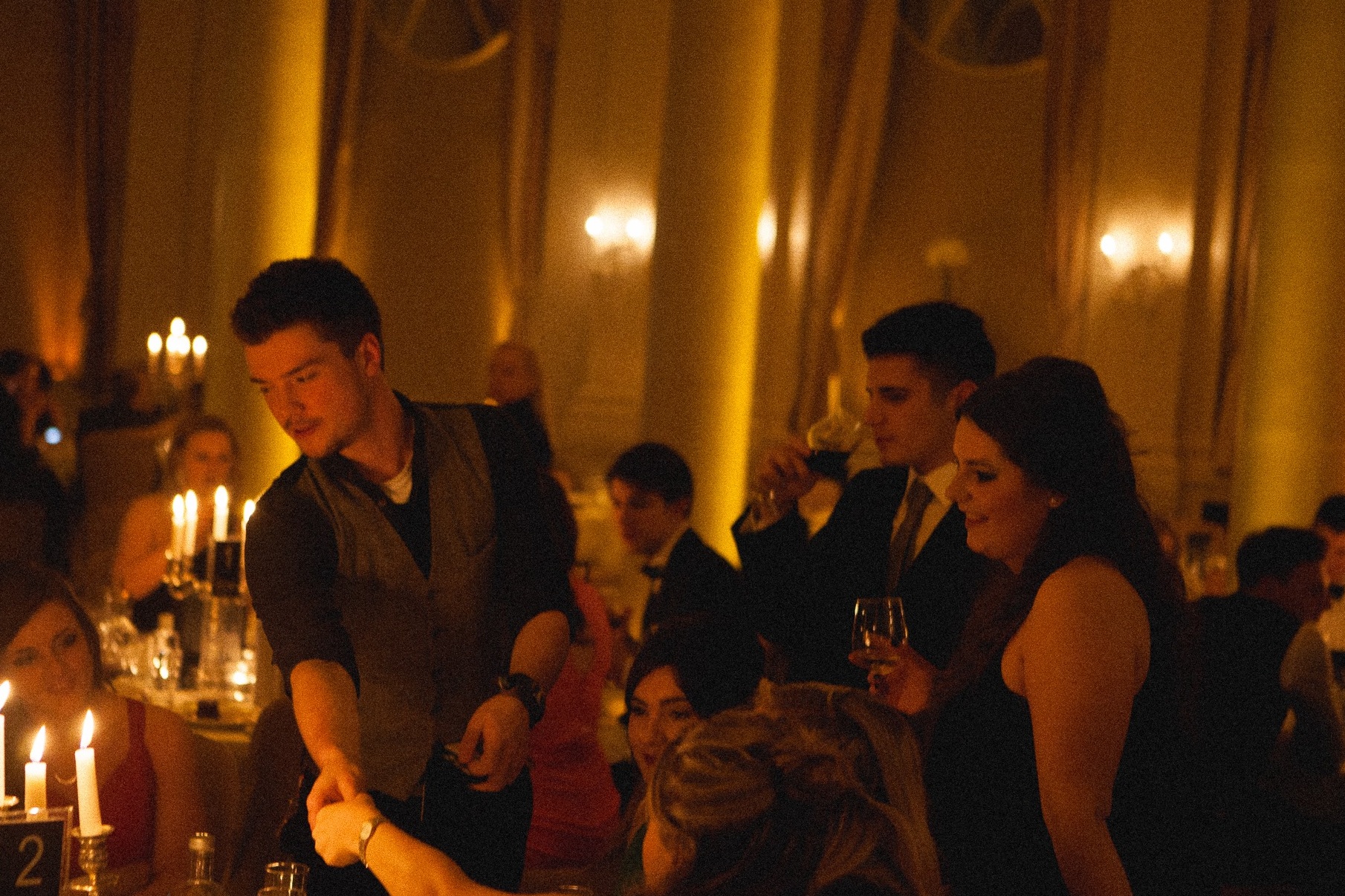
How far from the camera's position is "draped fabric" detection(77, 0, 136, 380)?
37.2ft

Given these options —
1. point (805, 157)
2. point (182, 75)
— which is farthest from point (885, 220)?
point (182, 75)

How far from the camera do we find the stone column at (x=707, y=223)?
7.03 m

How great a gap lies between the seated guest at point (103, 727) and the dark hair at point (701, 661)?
2.64ft

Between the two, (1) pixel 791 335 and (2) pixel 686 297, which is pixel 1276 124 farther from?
(1) pixel 791 335

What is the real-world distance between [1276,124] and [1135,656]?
5.49 meters

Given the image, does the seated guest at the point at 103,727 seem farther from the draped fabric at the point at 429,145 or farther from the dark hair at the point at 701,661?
the draped fabric at the point at 429,145

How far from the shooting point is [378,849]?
1.72 meters

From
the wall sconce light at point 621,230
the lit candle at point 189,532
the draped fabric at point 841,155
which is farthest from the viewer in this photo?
the draped fabric at point 841,155

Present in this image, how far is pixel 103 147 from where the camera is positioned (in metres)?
11.5

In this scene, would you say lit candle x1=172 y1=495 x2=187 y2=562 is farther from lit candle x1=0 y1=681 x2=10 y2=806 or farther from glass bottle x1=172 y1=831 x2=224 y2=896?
glass bottle x1=172 y1=831 x2=224 y2=896

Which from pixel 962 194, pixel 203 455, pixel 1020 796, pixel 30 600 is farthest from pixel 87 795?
pixel 962 194

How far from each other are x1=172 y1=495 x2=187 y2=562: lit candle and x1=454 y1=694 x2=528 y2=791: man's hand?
1.97 meters

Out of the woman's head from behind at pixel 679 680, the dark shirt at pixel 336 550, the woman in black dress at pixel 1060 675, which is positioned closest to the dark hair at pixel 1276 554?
the woman's head from behind at pixel 679 680

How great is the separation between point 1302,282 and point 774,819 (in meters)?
5.87
